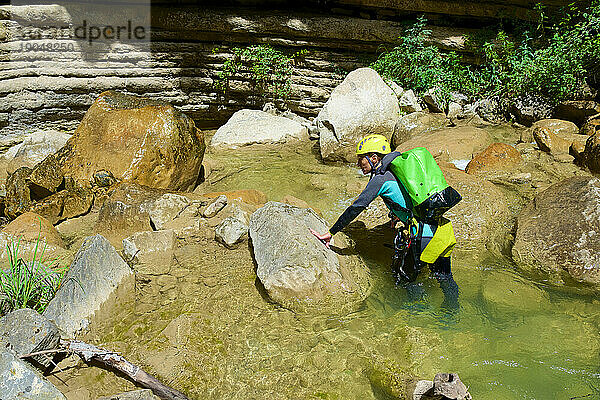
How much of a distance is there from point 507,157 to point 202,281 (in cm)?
475

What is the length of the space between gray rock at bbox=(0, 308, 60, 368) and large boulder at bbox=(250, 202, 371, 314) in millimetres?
1671

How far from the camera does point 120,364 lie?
3.33 metres

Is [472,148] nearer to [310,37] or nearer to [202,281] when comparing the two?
[310,37]

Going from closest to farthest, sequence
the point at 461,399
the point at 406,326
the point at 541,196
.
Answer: the point at 461,399 < the point at 406,326 < the point at 541,196

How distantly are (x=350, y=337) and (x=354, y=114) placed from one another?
4788mm

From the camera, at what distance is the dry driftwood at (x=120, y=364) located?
3191mm

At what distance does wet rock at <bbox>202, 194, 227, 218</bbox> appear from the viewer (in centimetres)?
551

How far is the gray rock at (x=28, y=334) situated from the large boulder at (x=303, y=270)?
167 cm

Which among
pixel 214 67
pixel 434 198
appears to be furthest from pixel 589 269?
pixel 214 67

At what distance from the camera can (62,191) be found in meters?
6.48

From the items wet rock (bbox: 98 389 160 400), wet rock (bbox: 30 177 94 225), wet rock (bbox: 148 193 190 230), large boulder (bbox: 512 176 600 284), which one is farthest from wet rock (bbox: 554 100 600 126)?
wet rock (bbox: 98 389 160 400)

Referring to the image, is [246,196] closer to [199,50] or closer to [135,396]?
[135,396]

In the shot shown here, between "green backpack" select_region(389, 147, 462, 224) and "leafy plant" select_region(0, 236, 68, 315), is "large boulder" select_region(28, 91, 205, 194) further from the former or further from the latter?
"green backpack" select_region(389, 147, 462, 224)

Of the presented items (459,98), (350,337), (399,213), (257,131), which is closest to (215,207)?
(399,213)
